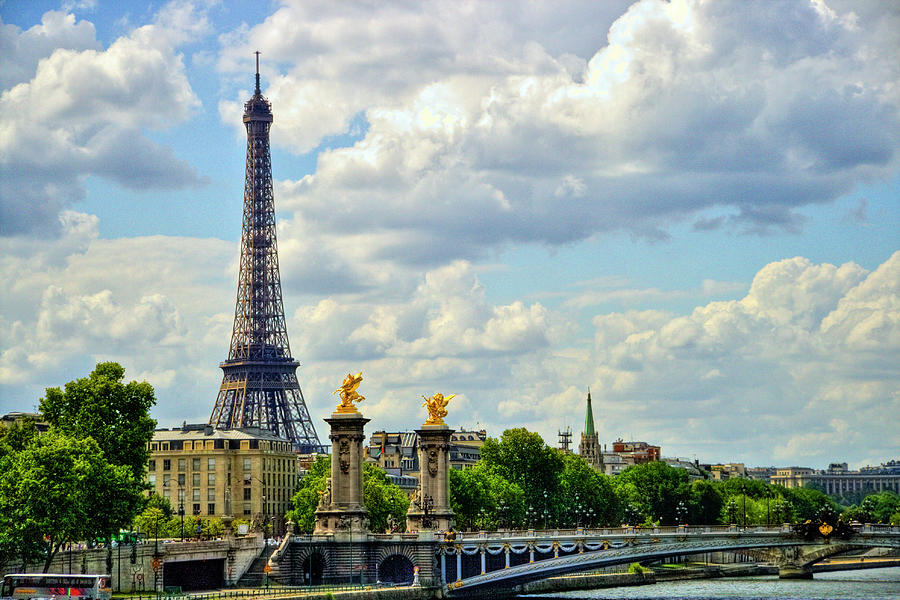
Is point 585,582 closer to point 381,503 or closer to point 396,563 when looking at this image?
point 381,503

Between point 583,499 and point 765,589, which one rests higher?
point 583,499

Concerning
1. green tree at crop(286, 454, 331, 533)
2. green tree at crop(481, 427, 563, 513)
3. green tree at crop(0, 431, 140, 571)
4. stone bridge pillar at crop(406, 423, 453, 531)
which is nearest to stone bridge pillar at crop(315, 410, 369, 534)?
stone bridge pillar at crop(406, 423, 453, 531)

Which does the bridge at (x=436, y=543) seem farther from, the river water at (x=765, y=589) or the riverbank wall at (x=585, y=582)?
the riverbank wall at (x=585, y=582)

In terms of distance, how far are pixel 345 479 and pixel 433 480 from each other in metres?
8.26

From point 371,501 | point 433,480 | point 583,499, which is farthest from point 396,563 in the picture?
point 583,499

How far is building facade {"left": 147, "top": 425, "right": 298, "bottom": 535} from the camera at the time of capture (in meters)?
168

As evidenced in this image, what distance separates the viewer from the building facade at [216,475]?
16762 centimetres

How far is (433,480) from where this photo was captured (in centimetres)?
11075

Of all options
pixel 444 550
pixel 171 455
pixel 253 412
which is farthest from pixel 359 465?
pixel 253 412

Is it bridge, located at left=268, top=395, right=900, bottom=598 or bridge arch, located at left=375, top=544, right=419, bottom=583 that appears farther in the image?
bridge arch, located at left=375, top=544, right=419, bottom=583

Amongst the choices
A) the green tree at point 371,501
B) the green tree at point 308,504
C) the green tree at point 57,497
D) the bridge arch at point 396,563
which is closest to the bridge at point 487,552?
the bridge arch at point 396,563

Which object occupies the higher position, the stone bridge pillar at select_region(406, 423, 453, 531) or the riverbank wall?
the stone bridge pillar at select_region(406, 423, 453, 531)

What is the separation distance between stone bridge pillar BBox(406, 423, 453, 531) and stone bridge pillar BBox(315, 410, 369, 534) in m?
6.66

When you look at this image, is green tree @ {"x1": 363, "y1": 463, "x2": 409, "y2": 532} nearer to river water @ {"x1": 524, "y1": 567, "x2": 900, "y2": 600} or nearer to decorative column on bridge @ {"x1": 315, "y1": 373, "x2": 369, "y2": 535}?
river water @ {"x1": 524, "y1": 567, "x2": 900, "y2": 600}
